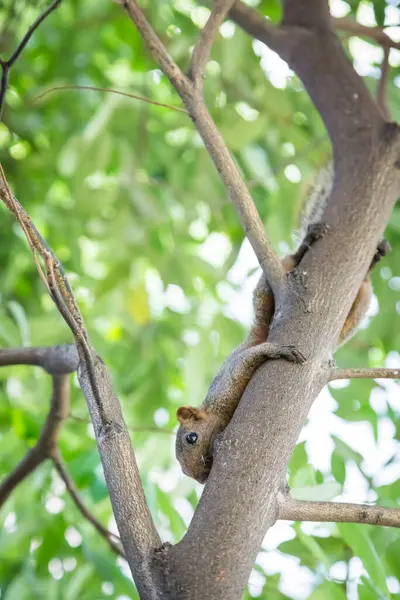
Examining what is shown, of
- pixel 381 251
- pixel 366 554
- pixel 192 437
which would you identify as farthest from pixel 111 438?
pixel 381 251

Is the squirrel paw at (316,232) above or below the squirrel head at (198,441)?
above

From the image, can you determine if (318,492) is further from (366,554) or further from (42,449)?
(42,449)

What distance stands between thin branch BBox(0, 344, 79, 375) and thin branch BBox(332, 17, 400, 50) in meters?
0.88

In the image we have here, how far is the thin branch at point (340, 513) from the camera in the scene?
3.02 feet

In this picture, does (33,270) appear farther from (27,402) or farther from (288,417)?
(288,417)

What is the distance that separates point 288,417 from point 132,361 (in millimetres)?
1296

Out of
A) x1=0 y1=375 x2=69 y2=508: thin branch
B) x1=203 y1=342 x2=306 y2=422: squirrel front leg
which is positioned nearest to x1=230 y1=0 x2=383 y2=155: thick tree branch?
x1=203 y1=342 x2=306 y2=422: squirrel front leg

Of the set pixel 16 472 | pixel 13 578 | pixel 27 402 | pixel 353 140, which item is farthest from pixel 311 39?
pixel 13 578

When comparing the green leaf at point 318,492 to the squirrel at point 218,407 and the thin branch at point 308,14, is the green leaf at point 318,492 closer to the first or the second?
the squirrel at point 218,407

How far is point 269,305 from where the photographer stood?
1.33 metres

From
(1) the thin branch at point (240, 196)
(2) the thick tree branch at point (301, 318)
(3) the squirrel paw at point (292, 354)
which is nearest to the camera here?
(2) the thick tree branch at point (301, 318)

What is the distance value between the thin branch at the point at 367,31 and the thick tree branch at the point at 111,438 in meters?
0.92

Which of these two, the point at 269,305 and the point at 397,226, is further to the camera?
the point at 397,226

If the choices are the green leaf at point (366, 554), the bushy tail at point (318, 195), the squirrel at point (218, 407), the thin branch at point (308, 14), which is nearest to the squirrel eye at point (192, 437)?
the squirrel at point (218, 407)
